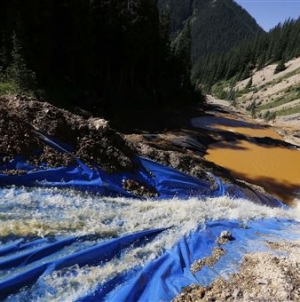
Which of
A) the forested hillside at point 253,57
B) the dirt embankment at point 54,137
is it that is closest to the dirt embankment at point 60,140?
the dirt embankment at point 54,137

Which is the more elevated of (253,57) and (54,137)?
(253,57)

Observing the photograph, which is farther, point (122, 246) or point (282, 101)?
point (282, 101)

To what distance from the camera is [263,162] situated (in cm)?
2083

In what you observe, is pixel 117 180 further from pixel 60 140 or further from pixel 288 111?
pixel 288 111

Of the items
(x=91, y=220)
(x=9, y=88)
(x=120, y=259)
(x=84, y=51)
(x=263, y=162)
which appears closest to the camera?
(x=120, y=259)

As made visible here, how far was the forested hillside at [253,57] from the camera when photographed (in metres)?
92.4

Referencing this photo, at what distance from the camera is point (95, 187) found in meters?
8.22

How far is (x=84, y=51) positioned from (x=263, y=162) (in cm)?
1398

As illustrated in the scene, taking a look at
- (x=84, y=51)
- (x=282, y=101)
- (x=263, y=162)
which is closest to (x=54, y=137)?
(x=263, y=162)

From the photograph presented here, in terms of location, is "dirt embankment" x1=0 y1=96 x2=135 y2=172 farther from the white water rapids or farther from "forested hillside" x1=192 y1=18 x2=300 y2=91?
"forested hillside" x1=192 y1=18 x2=300 y2=91

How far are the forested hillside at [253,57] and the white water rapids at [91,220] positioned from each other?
281 feet

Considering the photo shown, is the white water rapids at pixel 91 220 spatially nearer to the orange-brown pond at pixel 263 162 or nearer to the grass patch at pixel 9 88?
the orange-brown pond at pixel 263 162

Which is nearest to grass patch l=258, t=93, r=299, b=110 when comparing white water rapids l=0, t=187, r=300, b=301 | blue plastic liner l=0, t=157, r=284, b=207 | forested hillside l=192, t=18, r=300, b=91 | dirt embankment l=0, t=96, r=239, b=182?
forested hillside l=192, t=18, r=300, b=91

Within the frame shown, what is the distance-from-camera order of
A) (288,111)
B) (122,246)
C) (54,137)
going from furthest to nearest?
(288,111), (54,137), (122,246)
